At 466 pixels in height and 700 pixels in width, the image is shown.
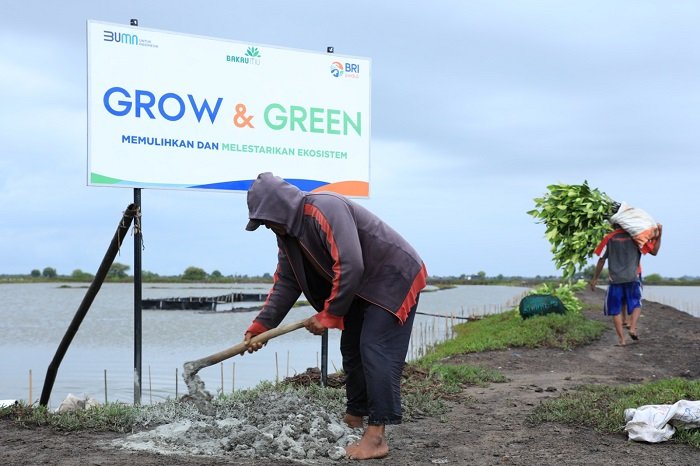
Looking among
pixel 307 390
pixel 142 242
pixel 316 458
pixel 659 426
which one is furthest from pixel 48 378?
pixel 659 426

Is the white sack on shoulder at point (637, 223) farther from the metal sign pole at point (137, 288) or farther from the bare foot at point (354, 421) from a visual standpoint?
the metal sign pole at point (137, 288)

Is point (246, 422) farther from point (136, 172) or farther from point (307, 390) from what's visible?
point (136, 172)

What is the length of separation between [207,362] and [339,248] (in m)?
1.40

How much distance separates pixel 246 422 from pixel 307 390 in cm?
129

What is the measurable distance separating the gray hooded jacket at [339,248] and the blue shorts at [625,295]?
23.6ft

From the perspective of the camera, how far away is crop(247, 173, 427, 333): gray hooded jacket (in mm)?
4207

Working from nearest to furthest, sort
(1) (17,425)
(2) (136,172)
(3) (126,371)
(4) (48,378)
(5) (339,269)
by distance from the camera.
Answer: (5) (339,269) → (1) (17,425) → (2) (136,172) → (4) (48,378) → (3) (126,371)

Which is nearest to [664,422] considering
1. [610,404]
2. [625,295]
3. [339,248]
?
[610,404]

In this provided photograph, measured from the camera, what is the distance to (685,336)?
12.8 m

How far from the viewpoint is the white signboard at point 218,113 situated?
655 cm

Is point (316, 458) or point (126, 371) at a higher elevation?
point (316, 458)

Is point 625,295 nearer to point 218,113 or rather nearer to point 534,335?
point 534,335

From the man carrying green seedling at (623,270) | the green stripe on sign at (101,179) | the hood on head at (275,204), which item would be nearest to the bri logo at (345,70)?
the green stripe on sign at (101,179)

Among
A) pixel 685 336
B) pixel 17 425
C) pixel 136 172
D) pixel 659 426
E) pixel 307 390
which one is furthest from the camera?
pixel 685 336
